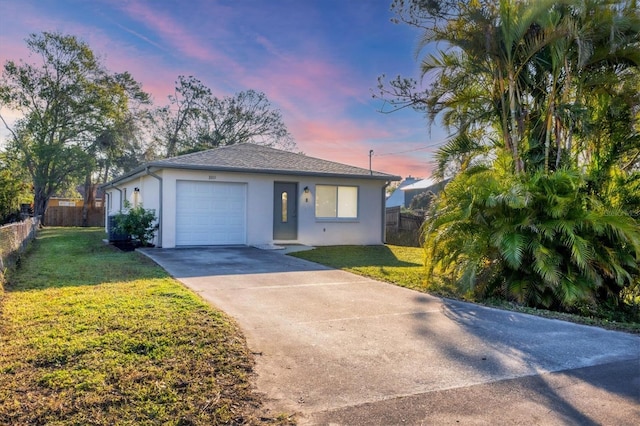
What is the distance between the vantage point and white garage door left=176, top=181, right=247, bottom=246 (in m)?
12.8

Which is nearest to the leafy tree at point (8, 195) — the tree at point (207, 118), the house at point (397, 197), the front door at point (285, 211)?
the front door at point (285, 211)

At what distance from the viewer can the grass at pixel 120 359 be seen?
2.82 metres

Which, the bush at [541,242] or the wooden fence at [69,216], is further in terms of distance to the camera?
the wooden fence at [69,216]

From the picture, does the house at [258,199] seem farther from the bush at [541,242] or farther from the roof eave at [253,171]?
the bush at [541,242]

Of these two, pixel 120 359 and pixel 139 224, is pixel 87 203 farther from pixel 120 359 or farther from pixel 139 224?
pixel 120 359

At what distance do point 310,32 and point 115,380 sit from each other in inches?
431

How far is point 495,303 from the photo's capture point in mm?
6371

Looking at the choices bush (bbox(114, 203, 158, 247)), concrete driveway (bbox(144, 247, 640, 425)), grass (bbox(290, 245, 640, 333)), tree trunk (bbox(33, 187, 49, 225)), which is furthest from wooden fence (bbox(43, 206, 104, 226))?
concrete driveway (bbox(144, 247, 640, 425))

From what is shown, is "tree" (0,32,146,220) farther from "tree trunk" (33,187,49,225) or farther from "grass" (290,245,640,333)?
"grass" (290,245,640,333)

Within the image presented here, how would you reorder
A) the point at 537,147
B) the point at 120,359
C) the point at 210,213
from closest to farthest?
the point at 120,359 < the point at 537,147 < the point at 210,213

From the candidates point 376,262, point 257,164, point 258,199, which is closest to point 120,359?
point 376,262

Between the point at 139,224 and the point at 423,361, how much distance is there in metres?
10.3

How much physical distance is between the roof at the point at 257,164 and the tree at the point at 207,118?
16.4m

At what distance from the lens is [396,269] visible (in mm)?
9500
